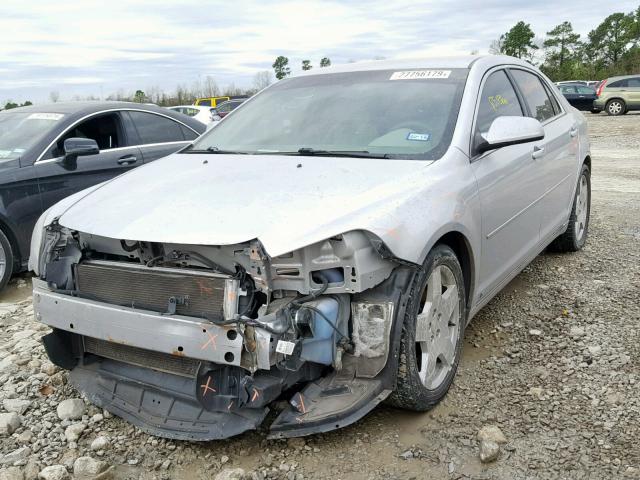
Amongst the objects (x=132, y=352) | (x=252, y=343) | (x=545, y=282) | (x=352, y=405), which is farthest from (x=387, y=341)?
(x=545, y=282)

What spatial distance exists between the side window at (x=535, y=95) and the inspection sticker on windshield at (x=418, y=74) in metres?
0.89

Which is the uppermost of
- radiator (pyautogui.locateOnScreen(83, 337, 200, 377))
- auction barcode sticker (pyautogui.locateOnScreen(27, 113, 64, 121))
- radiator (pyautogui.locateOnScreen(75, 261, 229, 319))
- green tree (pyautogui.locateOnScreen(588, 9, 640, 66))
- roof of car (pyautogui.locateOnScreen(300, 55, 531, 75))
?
green tree (pyautogui.locateOnScreen(588, 9, 640, 66))

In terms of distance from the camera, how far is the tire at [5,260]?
514 centimetres

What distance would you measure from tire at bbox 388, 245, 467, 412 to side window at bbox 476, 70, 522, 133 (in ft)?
3.03

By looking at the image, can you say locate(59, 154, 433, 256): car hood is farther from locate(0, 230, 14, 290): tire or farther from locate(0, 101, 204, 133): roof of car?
locate(0, 101, 204, 133): roof of car

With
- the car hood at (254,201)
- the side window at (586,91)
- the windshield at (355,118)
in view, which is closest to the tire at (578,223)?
the windshield at (355,118)

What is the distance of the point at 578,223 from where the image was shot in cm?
562

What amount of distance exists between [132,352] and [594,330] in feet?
9.31

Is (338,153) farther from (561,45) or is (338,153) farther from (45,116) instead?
(561,45)

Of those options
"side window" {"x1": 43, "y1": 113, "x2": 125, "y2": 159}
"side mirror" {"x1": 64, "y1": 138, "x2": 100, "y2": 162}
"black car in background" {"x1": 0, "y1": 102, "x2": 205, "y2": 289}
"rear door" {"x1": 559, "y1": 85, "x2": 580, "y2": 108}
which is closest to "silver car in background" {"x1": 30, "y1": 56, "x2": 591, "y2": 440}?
"side mirror" {"x1": 64, "y1": 138, "x2": 100, "y2": 162}

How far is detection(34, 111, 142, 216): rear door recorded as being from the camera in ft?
17.8

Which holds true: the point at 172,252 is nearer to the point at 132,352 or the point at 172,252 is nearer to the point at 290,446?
the point at 132,352

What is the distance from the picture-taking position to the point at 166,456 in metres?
2.81

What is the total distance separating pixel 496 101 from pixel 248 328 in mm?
2367
